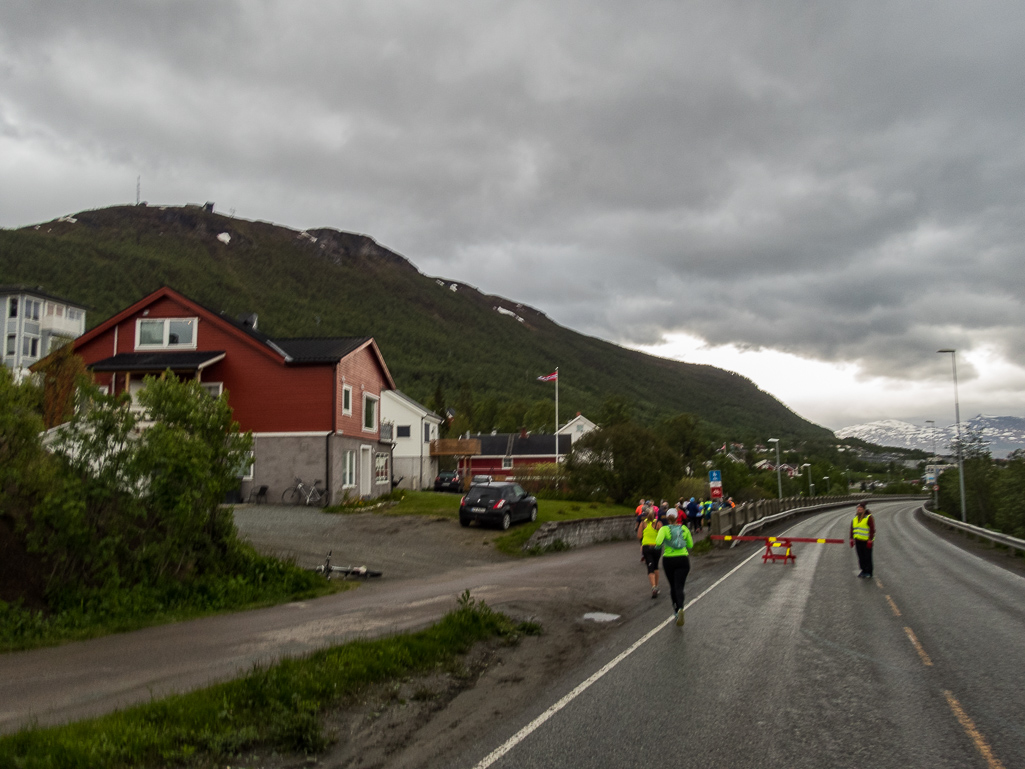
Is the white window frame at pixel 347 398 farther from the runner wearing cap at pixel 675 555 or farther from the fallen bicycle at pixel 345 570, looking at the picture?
the runner wearing cap at pixel 675 555

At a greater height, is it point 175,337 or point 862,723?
point 175,337

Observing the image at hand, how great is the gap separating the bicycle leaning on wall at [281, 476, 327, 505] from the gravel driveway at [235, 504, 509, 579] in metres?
0.68

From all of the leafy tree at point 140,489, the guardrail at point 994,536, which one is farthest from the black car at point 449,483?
the leafy tree at point 140,489

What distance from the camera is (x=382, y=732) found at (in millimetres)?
6684

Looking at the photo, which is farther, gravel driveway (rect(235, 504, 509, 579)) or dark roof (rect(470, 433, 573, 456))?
dark roof (rect(470, 433, 573, 456))

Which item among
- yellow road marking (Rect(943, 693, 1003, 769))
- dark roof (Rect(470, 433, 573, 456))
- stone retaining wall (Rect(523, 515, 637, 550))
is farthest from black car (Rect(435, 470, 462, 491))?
yellow road marking (Rect(943, 693, 1003, 769))

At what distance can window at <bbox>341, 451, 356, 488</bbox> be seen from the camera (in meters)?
32.0

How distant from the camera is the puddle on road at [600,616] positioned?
13.0 m

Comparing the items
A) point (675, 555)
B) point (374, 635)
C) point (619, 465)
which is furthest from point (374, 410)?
point (374, 635)

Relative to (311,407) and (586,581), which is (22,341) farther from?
(586,581)

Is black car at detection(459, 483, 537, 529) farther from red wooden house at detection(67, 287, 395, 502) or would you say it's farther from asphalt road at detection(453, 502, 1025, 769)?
asphalt road at detection(453, 502, 1025, 769)

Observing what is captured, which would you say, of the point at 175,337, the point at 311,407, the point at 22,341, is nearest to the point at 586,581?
the point at 311,407

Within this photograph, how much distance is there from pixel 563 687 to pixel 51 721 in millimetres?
4814

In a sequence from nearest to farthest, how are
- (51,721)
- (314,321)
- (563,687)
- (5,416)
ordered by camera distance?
(51,721)
(563,687)
(5,416)
(314,321)
